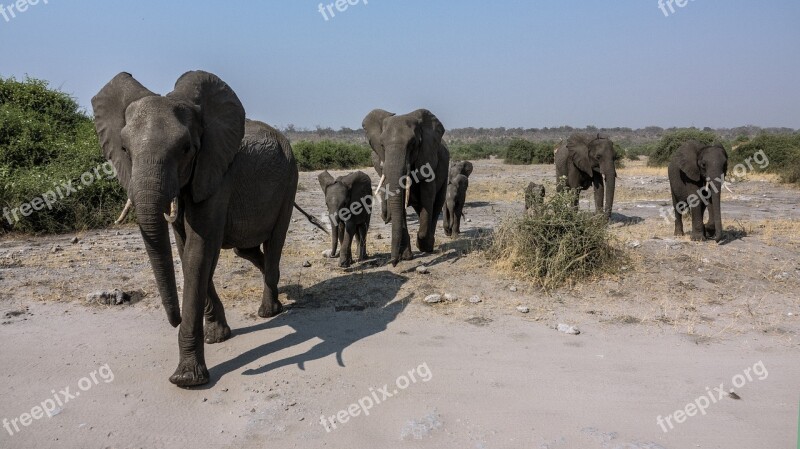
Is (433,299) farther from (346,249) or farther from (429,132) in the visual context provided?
(429,132)

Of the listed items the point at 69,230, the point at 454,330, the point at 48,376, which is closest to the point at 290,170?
the point at 454,330

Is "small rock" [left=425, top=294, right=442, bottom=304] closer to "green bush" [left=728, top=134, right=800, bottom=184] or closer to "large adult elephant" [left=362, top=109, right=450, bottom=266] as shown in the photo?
"large adult elephant" [left=362, top=109, right=450, bottom=266]

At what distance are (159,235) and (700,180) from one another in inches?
417

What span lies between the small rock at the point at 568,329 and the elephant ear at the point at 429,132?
4120mm

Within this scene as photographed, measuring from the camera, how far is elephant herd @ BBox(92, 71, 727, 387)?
13.9 feet

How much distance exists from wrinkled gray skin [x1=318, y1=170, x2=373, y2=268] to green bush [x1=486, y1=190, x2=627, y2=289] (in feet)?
8.09

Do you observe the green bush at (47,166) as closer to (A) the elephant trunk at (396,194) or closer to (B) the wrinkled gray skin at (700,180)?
(A) the elephant trunk at (396,194)

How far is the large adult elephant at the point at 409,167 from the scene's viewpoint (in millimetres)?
8766

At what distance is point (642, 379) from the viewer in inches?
202

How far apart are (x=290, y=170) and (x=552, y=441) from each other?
4.35m

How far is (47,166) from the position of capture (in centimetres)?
1372

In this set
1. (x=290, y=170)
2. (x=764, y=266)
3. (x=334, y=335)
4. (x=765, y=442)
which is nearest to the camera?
(x=765, y=442)

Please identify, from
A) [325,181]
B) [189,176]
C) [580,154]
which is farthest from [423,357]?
[580,154]

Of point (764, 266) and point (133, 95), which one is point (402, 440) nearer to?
point (133, 95)
